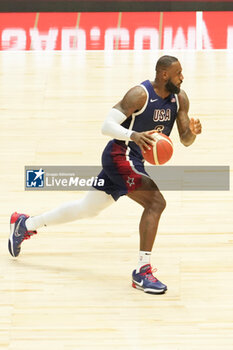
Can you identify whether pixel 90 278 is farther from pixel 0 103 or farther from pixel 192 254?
pixel 0 103

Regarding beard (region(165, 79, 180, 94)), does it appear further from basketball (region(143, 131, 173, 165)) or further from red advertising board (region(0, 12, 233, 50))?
red advertising board (region(0, 12, 233, 50))

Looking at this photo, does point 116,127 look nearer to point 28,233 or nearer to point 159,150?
point 159,150

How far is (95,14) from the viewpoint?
46.3 feet

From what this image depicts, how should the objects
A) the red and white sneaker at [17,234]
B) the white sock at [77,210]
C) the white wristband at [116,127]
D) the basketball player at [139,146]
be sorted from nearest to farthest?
the white wristband at [116,127] → the basketball player at [139,146] → the white sock at [77,210] → the red and white sneaker at [17,234]

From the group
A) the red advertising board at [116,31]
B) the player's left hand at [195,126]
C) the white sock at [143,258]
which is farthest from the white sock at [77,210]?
the red advertising board at [116,31]

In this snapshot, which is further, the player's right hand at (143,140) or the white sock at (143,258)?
the white sock at (143,258)

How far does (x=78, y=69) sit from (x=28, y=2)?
98.2 inches

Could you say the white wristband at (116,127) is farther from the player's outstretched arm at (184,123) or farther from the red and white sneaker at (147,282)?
the red and white sneaker at (147,282)

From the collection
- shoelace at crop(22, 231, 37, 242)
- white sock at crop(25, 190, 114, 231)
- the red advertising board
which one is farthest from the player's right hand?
the red advertising board

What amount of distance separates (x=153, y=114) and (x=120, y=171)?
0.48 m

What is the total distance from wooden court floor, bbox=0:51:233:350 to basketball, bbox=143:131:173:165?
101 centimetres

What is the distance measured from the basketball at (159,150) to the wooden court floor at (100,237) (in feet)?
3.33

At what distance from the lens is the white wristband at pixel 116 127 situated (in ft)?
21.5

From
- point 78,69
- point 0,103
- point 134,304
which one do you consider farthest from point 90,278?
point 78,69
